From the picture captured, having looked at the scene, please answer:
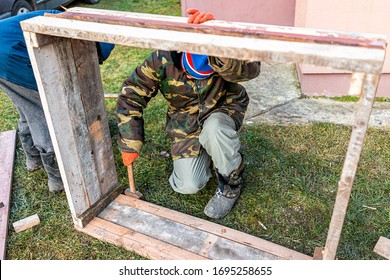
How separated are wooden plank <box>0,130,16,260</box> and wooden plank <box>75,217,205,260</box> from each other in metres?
0.49

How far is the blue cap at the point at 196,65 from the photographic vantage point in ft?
8.32

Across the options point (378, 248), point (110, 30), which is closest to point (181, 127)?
point (110, 30)

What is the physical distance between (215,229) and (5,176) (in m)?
1.79

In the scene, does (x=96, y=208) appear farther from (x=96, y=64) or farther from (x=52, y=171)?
(x=96, y=64)

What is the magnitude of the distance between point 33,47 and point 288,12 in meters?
3.61

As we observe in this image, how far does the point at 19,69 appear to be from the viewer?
2.72 meters

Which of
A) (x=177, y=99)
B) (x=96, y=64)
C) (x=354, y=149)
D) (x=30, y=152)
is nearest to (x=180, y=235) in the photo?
(x=177, y=99)

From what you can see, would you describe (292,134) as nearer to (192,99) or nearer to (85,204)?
(192,99)

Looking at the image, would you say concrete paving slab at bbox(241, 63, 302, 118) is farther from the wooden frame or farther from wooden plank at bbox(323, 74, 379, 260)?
wooden plank at bbox(323, 74, 379, 260)

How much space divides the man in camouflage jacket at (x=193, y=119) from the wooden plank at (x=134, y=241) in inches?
16.9

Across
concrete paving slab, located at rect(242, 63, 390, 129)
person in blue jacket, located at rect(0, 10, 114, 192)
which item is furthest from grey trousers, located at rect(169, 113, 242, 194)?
concrete paving slab, located at rect(242, 63, 390, 129)

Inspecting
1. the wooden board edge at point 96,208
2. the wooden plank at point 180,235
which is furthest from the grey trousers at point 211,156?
the wooden board edge at point 96,208

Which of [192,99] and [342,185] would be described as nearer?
[342,185]

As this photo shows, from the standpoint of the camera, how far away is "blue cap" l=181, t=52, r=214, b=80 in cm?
254
